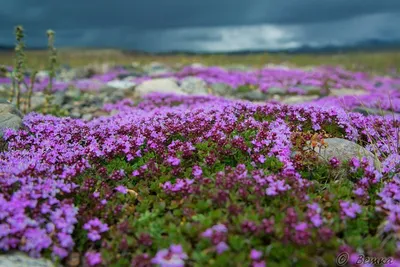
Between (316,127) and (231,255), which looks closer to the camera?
(231,255)

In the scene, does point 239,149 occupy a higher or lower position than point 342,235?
higher

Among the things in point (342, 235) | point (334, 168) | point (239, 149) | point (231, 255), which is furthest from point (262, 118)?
point (231, 255)

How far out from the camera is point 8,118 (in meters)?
7.85

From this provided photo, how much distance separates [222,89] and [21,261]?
56.0ft

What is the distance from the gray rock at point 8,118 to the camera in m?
7.62

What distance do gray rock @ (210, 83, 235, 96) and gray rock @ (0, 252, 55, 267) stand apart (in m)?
16.3

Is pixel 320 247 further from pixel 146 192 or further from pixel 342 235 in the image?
pixel 146 192

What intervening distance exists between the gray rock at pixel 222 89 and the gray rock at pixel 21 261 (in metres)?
A: 16.3

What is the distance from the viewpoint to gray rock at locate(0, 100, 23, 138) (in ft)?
25.0

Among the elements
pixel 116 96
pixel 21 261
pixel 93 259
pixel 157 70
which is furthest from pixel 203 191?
pixel 157 70

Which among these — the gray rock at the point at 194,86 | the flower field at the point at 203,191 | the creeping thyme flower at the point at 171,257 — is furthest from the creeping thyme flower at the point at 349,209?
the gray rock at the point at 194,86

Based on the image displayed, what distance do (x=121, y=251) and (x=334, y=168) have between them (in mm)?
3391

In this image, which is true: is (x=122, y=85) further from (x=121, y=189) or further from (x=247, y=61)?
(x=247, y=61)

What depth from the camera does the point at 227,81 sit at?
78.4ft
